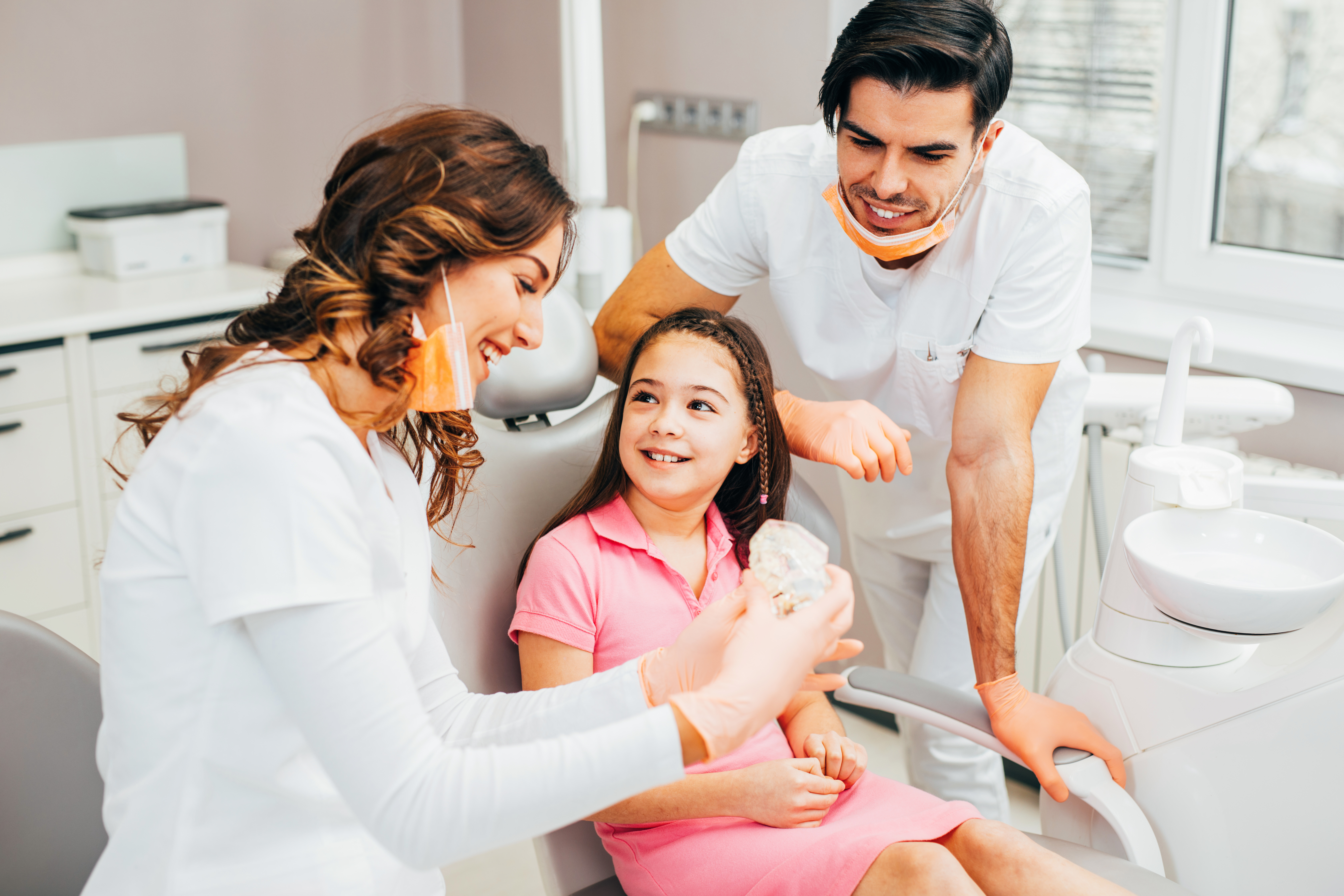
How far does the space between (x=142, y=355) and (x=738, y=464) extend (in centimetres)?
151

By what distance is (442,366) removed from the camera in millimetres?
912

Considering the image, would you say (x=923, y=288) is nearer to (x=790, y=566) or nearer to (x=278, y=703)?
(x=790, y=566)

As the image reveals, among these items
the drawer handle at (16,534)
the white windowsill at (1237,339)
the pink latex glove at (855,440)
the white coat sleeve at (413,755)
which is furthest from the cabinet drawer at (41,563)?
the white windowsill at (1237,339)

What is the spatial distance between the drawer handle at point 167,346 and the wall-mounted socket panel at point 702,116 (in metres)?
1.09

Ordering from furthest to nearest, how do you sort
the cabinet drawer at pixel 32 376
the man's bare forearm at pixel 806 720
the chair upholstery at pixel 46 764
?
1. the cabinet drawer at pixel 32 376
2. the man's bare forearm at pixel 806 720
3. the chair upholstery at pixel 46 764

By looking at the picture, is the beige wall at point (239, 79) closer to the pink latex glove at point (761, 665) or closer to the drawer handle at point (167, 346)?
the drawer handle at point (167, 346)

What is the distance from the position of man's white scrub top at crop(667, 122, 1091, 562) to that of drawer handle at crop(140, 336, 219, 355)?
→ 128 cm

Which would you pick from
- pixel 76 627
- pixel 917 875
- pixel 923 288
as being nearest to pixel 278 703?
pixel 917 875

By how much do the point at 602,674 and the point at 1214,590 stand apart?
0.56 m

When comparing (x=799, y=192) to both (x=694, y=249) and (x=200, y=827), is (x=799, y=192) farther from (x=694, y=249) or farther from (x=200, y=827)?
(x=200, y=827)

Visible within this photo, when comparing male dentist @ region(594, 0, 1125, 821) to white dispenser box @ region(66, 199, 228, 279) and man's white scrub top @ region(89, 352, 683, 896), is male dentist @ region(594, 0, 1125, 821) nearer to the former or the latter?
man's white scrub top @ region(89, 352, 683, 896)

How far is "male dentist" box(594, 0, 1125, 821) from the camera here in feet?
4.32

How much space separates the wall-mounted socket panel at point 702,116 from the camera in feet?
7.99

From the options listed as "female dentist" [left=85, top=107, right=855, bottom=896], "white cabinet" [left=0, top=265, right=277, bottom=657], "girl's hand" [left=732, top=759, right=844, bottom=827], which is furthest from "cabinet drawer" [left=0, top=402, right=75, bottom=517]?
"girl's hand" [left=732, top=759, right=844, bottom=827]
